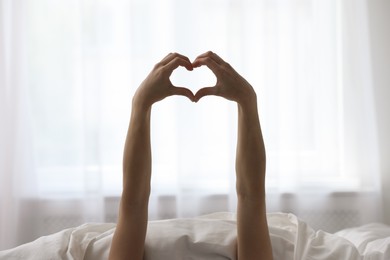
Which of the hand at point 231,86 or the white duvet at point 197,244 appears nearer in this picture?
the white duvet at point 197,244

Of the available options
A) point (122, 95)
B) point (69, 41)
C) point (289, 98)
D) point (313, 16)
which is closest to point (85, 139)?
point (122, 95)

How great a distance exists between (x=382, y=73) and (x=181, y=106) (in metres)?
0.93

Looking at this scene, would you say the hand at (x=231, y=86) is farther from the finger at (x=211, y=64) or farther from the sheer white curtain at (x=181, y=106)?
the sheer white curtain at (x=181, y=106)

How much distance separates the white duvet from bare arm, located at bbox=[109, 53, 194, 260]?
5cm

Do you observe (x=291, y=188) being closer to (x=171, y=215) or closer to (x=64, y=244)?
(x=171, y=215)

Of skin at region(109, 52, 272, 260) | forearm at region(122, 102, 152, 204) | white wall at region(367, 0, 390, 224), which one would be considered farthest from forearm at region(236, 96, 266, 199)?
white wall at region(367, 0, 390, 224)

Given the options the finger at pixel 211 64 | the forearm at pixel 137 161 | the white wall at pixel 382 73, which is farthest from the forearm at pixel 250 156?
the white wall at pixel 382 73

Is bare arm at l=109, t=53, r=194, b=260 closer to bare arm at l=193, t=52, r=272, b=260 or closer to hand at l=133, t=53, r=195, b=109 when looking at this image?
hand at l=133, t=53, r=195, b=109

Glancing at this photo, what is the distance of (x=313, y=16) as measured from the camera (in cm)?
252

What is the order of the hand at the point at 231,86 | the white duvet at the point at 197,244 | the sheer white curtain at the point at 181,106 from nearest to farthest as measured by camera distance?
the white duvet at the point at 197,244, the hand at the point at 231,86, the sheer white curtain at the point at 181,106

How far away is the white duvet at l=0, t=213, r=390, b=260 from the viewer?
1.45 metres

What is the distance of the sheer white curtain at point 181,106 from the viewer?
2.50 metres

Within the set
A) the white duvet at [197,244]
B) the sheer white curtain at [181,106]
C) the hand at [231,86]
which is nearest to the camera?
the white duvet at [197,244]

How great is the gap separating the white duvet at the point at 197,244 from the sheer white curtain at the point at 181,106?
35.6 inches
